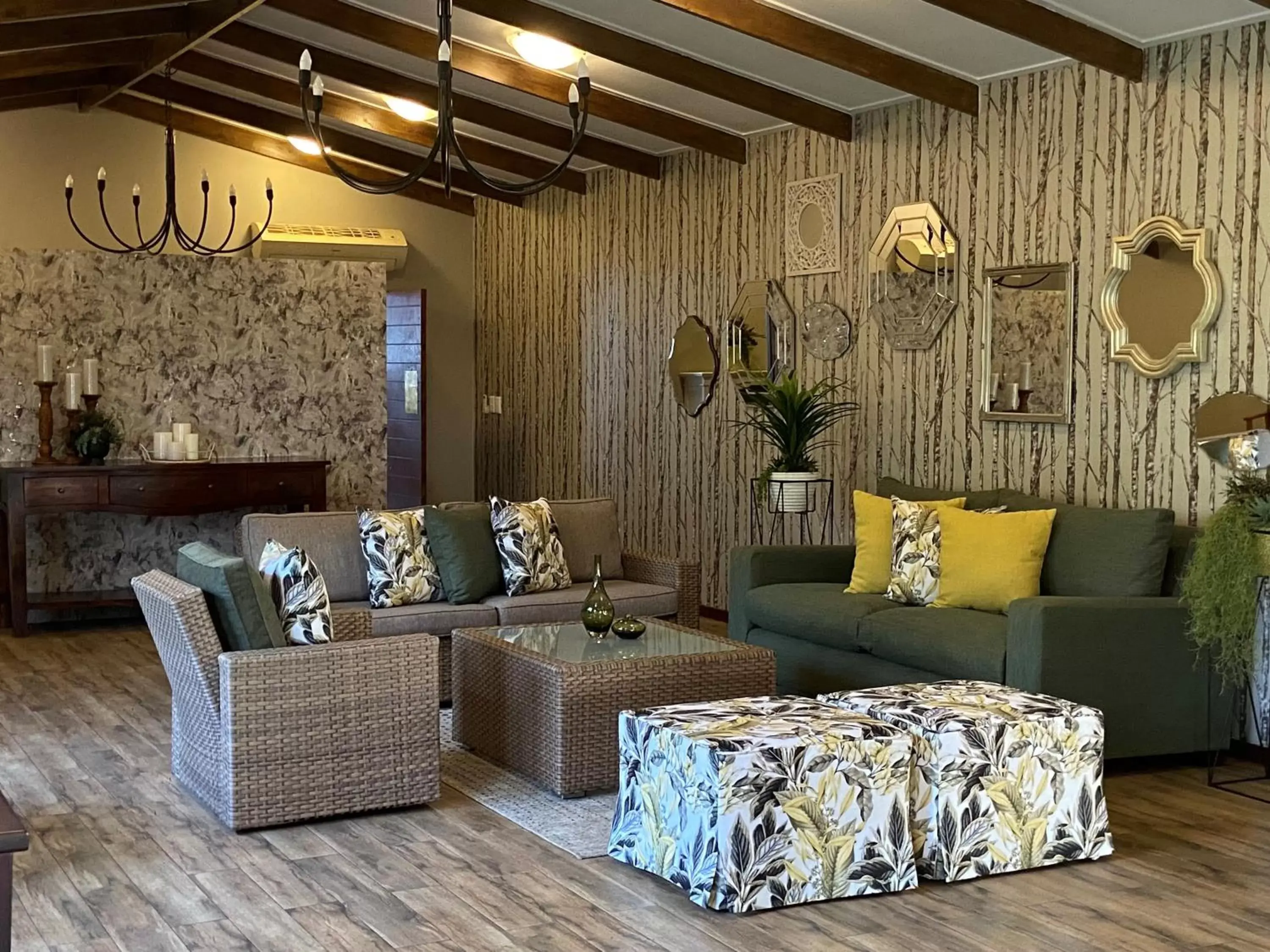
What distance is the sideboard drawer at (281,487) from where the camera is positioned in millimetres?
7906

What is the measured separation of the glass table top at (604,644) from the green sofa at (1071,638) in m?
0.70

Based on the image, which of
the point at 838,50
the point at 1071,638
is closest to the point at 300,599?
the point at 1071,638

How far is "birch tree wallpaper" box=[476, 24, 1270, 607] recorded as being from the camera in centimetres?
532

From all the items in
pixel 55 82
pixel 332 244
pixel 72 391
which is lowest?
pixel 72 391

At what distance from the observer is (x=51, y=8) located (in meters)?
6.05

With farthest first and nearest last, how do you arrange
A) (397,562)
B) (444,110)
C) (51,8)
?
(51,8) < (397,562) < (444,110)

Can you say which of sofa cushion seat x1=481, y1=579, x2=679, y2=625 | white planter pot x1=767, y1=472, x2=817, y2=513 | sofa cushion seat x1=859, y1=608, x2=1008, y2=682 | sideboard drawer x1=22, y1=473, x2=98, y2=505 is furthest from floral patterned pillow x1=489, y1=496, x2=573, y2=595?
sideboard drawer x1=22, y1=473, x2=98, y2=505

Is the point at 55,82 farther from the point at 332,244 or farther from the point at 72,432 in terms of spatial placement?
the point at 72,432

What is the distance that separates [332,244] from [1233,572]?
6.57m

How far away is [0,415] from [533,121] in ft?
10.9

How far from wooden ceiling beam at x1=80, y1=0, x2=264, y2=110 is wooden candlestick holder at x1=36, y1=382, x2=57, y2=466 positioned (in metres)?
1.76

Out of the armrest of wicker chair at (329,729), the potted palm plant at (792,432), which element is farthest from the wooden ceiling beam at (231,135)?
the armrest of wicker chair at (329,729)

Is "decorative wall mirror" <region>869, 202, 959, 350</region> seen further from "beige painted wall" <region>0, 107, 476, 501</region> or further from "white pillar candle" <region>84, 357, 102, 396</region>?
"beige painted wall" <region>0, 107, 476, 501</region>

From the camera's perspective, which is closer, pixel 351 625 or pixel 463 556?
pixel 351 625
